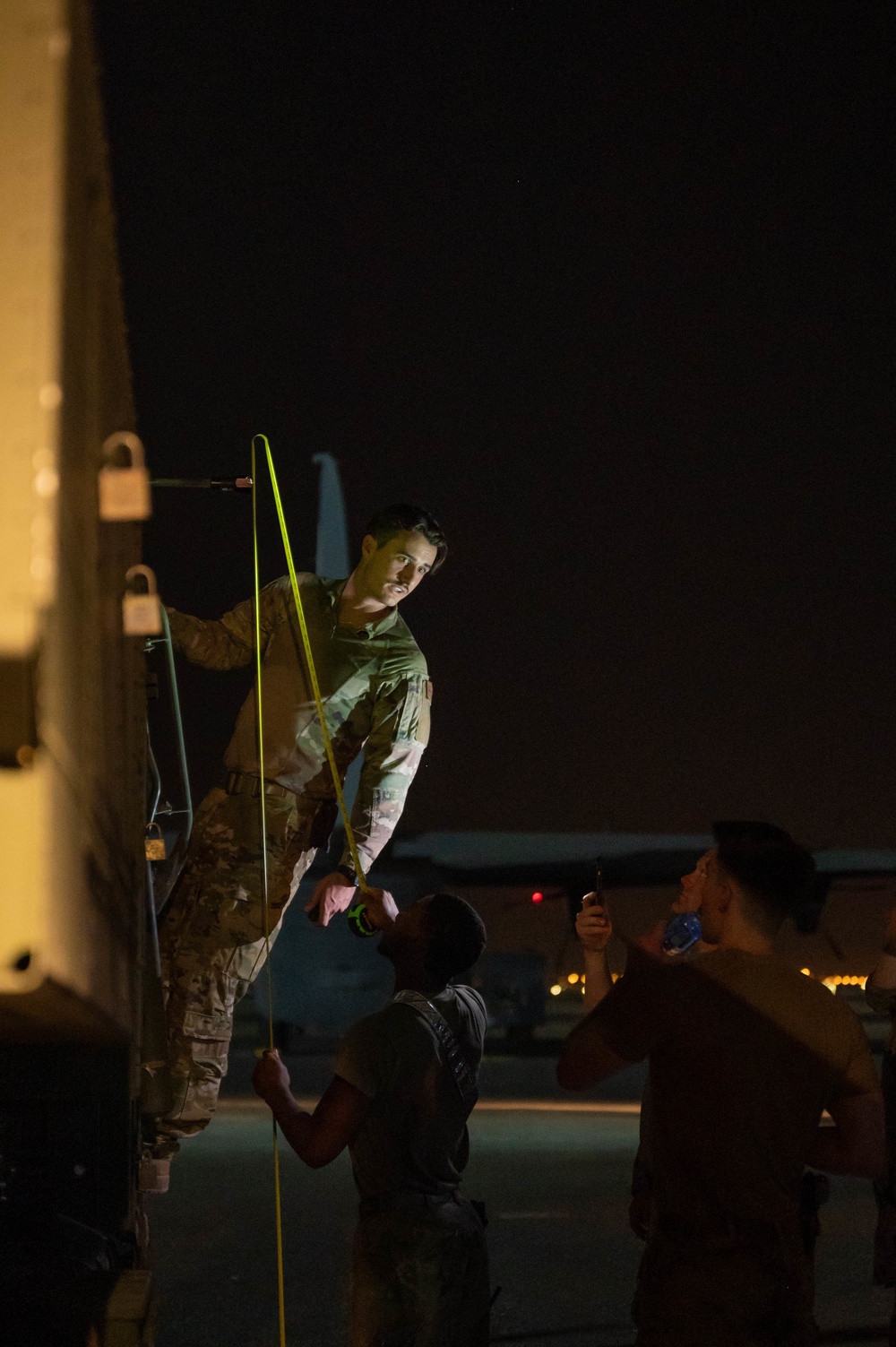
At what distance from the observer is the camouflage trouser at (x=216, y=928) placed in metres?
4.16

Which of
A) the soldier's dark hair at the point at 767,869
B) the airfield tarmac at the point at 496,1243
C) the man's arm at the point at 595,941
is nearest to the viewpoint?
the soldier's dark hair at the point at 767,869

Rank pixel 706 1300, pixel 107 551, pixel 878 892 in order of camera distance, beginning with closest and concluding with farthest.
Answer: pixel 107 551 < pixel 706 1300 < pixel 878 892

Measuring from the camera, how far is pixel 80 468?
82.4 inches

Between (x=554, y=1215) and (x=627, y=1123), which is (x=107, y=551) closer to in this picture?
(x=554, y=1215)

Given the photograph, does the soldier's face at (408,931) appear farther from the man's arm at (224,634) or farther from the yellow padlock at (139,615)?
the man's arm at (224,634)

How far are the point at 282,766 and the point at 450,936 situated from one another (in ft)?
3.71

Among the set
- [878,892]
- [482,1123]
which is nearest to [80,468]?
[482,1123]

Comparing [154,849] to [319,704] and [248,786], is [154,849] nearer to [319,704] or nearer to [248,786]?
[248,786]

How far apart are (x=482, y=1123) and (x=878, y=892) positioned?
9799 millimetres

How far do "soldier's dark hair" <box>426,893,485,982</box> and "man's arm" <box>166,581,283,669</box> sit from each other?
1240 millimetres

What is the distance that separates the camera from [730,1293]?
2.82m

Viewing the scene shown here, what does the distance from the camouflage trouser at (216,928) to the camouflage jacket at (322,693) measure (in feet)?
0.47

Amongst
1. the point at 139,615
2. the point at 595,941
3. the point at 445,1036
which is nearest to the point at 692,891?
the point at 595,941

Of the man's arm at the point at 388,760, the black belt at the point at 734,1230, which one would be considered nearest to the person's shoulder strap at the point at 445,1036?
the black belt at the point at 734,1230
